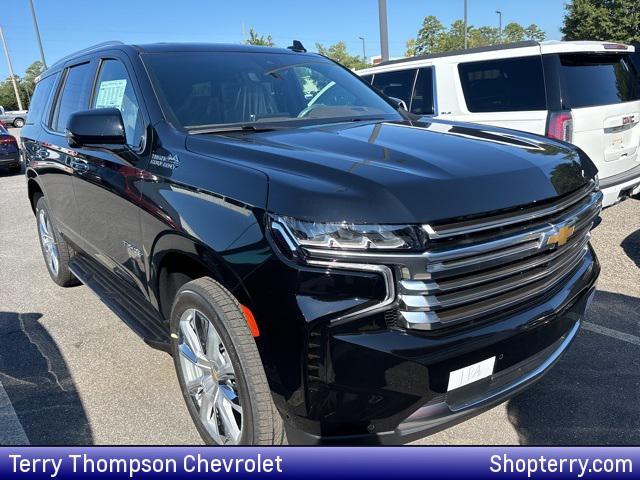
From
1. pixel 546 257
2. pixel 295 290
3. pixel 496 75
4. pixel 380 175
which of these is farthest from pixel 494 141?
pixel 496 75

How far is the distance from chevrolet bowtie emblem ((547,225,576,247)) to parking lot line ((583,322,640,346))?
158cm

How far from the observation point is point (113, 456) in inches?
86.1

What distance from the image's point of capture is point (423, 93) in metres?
6.93

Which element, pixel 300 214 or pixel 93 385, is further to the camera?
pixel 93 385

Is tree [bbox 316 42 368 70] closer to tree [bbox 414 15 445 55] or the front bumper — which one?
tree [bbox 414 15 445 55]

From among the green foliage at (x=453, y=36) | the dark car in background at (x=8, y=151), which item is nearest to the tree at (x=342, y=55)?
the green foliage at (x=453, y=36)

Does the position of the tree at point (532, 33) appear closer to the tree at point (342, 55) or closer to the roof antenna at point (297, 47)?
the tree at point (342, 55)

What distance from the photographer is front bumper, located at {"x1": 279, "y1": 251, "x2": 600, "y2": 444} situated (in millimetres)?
1814

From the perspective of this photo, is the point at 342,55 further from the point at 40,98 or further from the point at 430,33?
the point at 40,98

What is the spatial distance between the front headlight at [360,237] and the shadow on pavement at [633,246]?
13.2 feet

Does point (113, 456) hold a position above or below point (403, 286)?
below

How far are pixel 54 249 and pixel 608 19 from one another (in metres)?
40.3

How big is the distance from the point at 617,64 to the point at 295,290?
18.7 feet

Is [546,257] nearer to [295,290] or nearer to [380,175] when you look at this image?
[380,175]
